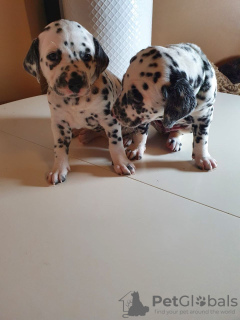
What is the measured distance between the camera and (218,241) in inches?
37.4

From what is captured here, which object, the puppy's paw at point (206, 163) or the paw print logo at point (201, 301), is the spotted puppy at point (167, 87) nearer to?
the puppy's paw at point (206, 163)

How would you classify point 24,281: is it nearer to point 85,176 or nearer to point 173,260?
point 173,260

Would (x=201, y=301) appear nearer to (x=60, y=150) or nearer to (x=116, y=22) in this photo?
(x=60, y=150)

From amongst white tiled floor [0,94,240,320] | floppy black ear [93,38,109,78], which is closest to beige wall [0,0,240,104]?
white tiled floor [0,94,240,320]

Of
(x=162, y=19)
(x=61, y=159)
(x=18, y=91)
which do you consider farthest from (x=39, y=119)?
(x=162, y=19)

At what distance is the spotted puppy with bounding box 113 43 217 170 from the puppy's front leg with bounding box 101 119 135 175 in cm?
13

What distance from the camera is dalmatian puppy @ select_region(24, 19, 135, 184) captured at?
3.39 ft

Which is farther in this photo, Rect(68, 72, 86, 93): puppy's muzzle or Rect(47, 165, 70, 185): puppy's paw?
Rect(47, 165, 70, 185): puppy's paw

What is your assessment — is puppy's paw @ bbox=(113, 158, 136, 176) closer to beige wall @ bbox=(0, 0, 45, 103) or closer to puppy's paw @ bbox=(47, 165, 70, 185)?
puppy's paw @ bbox=(47, 165, 70, 185)

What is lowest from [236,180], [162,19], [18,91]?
[18,91]

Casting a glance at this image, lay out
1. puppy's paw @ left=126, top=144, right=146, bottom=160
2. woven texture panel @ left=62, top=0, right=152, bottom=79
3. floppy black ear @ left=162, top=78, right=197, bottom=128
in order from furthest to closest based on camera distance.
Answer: woven texture panel @ left=62, top=0, right=152, bottom=79 → puppy's paw @ left=126, top=144, right=146, bottom=160 → floppy black ear @ left=162, top=78, right=197, bottom=128

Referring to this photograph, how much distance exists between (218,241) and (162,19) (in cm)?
228

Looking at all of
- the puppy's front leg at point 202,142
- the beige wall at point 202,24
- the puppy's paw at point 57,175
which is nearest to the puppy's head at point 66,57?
the puppy's paw at point 57,175

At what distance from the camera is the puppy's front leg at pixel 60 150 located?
4.15 ft
